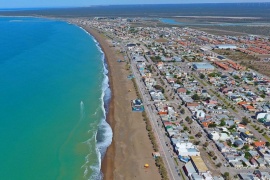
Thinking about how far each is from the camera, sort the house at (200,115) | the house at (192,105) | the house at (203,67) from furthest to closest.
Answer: the house at (203,67), the house at (192,105), the house at (200,115)

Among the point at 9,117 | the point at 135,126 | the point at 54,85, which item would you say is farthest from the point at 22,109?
the point at 135,126

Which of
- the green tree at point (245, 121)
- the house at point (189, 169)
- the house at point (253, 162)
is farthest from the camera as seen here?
Answer: the green tree at point (245, 121)

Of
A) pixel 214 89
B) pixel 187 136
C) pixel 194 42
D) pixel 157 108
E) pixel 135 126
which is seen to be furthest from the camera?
pixel 194 42

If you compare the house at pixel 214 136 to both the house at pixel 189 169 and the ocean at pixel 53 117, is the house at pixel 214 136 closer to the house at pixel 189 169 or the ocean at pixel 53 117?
the house at pixel 189 169

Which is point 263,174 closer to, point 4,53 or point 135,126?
point 135,126

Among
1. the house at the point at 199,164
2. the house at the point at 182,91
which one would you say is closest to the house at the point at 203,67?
the house at the point at 182,91

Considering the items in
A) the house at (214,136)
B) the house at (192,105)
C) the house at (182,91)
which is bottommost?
the house at (182,91)

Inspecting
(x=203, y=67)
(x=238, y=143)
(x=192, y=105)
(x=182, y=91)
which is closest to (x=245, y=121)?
(x=238, y=143)

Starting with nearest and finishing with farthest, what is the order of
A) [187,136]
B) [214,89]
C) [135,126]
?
[187,136]
[135,126]
[214,89]
